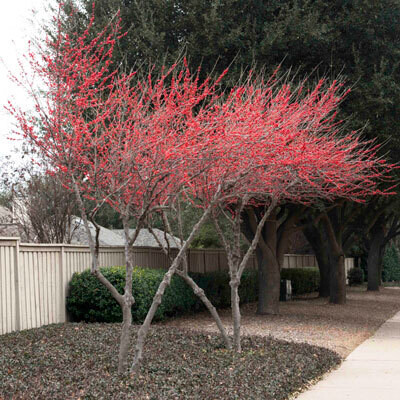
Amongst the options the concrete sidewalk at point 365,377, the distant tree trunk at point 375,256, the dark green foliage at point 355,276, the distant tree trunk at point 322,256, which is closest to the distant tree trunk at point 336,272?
the distant tree trunk at point 322,256

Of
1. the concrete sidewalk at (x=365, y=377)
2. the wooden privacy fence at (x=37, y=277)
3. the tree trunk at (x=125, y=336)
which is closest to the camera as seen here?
the tree trunk at (x=125, y=336)

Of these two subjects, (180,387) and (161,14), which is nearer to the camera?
(180,387)

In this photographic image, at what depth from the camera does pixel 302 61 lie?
46.8 ft

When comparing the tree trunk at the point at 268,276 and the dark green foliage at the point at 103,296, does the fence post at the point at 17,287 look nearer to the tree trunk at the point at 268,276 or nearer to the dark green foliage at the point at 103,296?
the dark green foliage at the point at 103,296

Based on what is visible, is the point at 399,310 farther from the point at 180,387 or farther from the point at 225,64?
the point at 180,387

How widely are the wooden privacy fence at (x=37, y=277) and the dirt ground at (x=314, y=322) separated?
8.37 ft

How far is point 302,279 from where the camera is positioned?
2619 centimetres

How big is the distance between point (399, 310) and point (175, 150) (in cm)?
1563

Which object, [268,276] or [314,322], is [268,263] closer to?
[268,276]

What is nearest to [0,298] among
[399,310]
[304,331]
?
[304,331]

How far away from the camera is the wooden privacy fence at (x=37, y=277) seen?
35.9 ft

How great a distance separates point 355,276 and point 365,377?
29.3 m

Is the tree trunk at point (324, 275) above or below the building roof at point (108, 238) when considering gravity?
below

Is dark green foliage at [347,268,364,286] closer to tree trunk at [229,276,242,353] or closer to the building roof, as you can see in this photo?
the building roof
